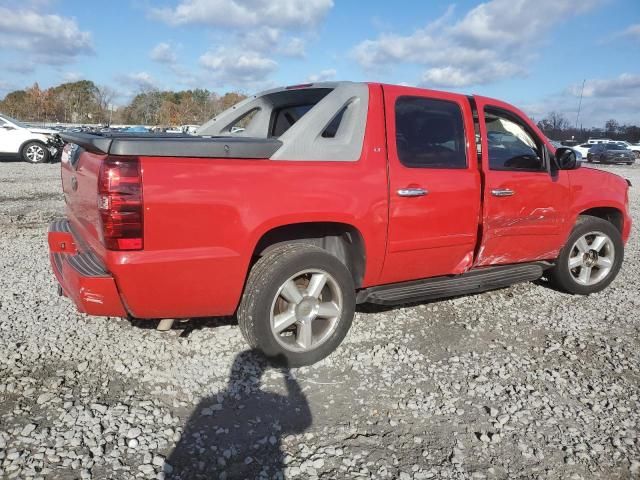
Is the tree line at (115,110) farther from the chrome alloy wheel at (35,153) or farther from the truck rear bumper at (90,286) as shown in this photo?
the truck rear bumper at (90,286)

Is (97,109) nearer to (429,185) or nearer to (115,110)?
(115,110)

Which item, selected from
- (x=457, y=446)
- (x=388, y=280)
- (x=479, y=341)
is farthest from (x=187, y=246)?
(x=479, y=341)

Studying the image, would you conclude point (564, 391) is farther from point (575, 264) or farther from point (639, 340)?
point (575, 264)

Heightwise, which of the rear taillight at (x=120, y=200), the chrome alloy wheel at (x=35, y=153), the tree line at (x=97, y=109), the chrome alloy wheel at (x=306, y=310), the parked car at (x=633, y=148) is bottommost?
the chrome alloy wheel at (x=306, y=310)

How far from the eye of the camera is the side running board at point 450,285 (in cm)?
372

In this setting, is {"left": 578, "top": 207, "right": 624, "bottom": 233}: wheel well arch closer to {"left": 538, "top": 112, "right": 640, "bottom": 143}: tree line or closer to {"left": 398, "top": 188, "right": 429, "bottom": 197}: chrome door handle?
{"left": 398, "top": 188, "right": 429, "bottom": 197}: chrome door handle

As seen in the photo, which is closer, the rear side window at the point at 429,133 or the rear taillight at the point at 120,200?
the rear taillight at the point at 120,200

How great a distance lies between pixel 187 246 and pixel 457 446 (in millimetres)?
1852

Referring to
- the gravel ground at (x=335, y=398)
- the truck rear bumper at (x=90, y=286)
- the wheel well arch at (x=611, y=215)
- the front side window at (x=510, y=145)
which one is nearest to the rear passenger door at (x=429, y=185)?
the front side window at (x=510, y=145)

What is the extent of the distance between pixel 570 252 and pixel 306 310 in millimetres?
2987

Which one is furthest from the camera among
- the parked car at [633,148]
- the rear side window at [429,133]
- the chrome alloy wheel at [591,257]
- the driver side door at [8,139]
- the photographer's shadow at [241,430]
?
the parked car at [633,148]

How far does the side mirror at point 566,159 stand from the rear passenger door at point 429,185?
39.9 inches

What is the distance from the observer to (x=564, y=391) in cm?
323

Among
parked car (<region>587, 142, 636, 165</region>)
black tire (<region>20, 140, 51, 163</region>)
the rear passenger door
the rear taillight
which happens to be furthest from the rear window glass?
parked car (<region>587, 142, 636, 165</region>)
